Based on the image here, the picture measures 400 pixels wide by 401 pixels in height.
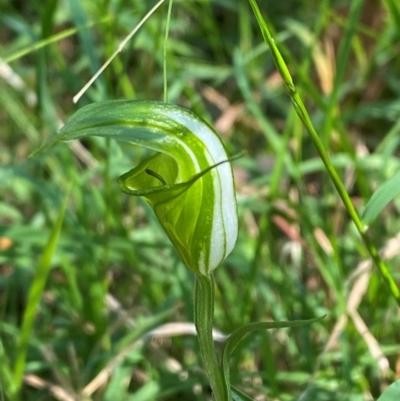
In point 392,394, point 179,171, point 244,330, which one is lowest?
point 392,394

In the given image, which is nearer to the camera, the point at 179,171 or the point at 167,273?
the point at 179,171

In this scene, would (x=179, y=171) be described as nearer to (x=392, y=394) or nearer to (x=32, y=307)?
(x=392, y=394)

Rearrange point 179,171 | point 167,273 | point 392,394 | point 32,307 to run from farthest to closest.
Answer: point 167,273, point 32,307, point 392,394, point 179,171

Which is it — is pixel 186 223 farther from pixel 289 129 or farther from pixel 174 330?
pixel 289 129

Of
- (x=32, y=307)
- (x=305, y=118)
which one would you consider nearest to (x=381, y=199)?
(x=305, y=118)

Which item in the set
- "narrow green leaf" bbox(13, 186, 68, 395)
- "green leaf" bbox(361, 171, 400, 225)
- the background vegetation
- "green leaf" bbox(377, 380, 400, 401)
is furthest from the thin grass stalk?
"narrow green leaf" bbox(13, 186, 68, 395)

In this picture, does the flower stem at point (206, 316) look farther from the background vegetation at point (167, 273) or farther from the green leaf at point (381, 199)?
the background vegetation at point (167, 273)

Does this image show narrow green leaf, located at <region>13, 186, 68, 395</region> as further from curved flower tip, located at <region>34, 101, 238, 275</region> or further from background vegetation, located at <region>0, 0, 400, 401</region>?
curved flower tip, located at <region>34, 101, 238, 275</region>
